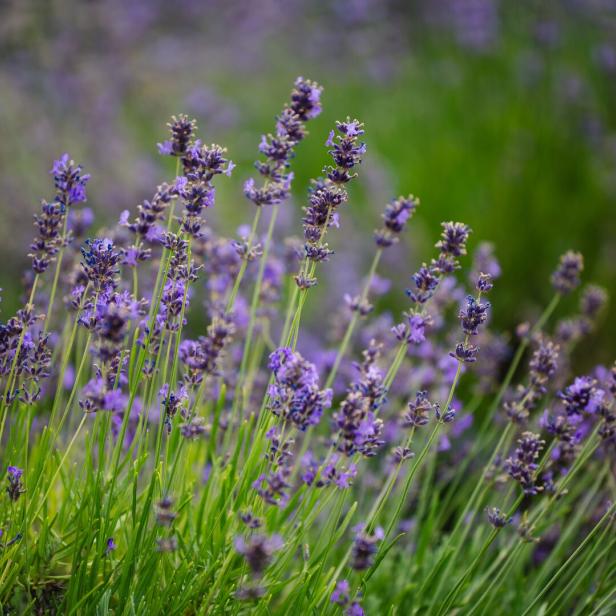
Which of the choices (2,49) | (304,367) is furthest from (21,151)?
(304,367)

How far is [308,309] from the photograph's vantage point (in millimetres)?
Result: 4742

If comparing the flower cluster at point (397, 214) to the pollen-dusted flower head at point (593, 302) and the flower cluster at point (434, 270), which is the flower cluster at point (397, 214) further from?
the pollen-dusted flower head at point (593, 302)

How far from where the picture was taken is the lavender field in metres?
1.79

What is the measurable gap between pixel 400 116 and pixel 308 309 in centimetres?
285

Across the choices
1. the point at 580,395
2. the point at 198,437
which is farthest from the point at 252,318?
the point at 580,395

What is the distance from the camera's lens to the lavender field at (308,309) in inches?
70.6

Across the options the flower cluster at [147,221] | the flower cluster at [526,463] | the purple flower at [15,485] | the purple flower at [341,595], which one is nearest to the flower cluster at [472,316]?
the flower cluster at [526,463]

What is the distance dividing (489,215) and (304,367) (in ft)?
12.2

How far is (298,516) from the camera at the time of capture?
2037 millimetres

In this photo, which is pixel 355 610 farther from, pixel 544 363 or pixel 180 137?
pixel 180 137

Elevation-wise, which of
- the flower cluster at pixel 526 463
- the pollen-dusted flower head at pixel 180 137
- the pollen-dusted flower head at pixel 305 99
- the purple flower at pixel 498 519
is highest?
the pollen-dusted flower head at pixel 305 99

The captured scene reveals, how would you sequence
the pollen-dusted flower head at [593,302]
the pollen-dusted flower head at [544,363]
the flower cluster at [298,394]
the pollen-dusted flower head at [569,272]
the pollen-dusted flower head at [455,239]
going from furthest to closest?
the pollen-dusted flower head at [593,302], the pollen-dusted flower head at [569,272], the pollen-dusted flower head at [544,363], the pollen-dusted flower head at [455,239], the flower cluster at [298,394]

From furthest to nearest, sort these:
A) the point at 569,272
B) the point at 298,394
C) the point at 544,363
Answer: the point at 569,272
the point at 544,363
the point at 298,394

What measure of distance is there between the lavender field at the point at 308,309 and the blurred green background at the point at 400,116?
→ 0.09ft
